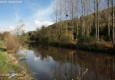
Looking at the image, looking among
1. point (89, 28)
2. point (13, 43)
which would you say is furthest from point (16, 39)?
point (89, 28)

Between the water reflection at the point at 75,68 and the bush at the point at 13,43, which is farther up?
the bush at the point at 13,43

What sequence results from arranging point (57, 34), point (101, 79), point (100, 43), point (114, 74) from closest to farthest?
point (101, 79) → point (114, 74) → point (100, 43) → point (57, 34)

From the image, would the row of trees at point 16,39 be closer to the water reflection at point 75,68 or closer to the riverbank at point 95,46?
the water reflection at point 75,68

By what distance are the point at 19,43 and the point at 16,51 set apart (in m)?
1.40

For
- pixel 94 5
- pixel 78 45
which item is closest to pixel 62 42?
pixel 78 45

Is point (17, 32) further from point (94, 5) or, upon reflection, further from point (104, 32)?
point (104, 32)

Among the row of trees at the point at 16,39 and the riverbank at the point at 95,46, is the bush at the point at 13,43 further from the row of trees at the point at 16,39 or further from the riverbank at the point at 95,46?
the riverbank at the point at 95,46

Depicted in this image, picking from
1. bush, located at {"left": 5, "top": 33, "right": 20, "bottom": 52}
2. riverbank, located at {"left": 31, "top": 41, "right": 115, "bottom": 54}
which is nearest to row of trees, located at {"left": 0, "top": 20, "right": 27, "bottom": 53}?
bush, located at {"left": 5, "top": 33, "right": 20, "bottom": 52}

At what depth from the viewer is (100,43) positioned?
1037 inches

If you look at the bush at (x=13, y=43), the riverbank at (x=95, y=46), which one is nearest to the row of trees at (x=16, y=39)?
the bush at (x=13, y=43)

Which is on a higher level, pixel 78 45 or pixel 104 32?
pixel 104 32

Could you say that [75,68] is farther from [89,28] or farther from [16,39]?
[89,28]

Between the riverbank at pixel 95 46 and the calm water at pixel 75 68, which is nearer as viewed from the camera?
the calm water at pixel 75 68

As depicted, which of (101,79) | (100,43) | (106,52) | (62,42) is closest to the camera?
(101,79)
